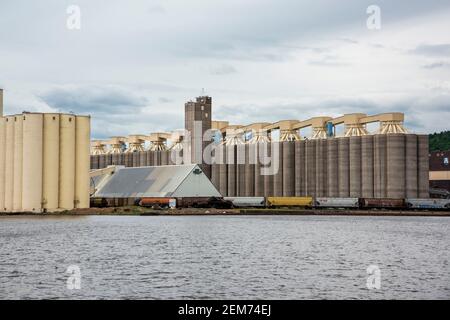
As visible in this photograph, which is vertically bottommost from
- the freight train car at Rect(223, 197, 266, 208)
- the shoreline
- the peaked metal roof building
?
the shoreline

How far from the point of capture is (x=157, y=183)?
174 meters

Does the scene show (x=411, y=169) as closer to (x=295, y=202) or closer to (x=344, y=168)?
(x=344, y=168)

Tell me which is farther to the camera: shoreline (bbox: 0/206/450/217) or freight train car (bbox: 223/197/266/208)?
freight train car (bbox: 223/197/266/208)

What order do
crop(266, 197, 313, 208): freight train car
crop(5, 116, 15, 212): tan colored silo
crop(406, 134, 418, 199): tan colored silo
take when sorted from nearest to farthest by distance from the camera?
crop(5, 116, 15, 212): tan colored silo < crop(406, 134, 418, 199): tan colored silo < crop(266, 197, 313, 208): freight train car

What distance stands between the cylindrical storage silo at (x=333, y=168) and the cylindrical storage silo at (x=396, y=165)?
18.8 meters

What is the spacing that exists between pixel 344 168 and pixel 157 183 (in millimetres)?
50707

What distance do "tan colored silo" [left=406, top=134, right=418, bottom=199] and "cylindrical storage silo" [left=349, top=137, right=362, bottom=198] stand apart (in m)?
14.0

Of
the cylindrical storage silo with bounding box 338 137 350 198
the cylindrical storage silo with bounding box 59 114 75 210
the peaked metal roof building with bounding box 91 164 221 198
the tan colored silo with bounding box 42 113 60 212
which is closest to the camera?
the tan colored silo with bounding box 42 113 60 212

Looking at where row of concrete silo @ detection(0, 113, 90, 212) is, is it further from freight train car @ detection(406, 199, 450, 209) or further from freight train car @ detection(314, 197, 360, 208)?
freight train car @ detection(406, 199, 450, 209)

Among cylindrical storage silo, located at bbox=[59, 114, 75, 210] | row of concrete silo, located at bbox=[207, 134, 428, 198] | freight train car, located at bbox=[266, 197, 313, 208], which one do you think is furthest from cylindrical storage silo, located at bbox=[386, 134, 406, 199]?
cylindrical storage silo, located at bbox=[59, 114, 75, 210]

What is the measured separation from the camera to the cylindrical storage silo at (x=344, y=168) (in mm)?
190375

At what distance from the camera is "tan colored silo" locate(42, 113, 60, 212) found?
5719 inches
